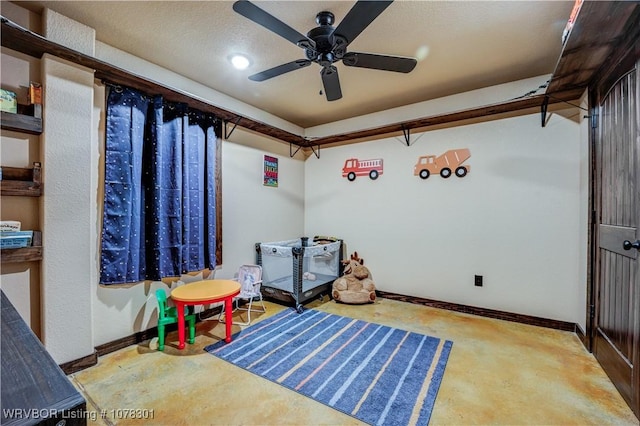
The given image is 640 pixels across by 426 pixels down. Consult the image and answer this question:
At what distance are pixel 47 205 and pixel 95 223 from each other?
1.15 feet

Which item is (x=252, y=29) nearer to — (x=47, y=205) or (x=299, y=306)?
(x=47, y=205)

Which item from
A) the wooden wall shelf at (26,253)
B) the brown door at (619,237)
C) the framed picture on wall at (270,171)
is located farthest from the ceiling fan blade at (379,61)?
the wooden wall shelf at (26,253)

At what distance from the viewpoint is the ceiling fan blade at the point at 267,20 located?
156 cm

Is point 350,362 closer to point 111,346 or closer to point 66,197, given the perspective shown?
point 111,346

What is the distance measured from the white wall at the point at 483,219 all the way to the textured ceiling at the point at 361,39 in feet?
2.26

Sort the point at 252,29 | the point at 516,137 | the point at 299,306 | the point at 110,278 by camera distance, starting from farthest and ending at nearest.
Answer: the point at 299,306 → the point at 516,137 → the point at 110,278 → the point at 252,29

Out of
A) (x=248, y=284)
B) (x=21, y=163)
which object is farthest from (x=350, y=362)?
(x=21, y=163)

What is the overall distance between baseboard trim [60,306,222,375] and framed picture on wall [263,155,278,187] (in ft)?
6.24

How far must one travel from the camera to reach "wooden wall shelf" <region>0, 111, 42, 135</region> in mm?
1854

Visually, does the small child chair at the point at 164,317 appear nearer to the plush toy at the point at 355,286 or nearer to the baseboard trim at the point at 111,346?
the baseboard trim at the point at 111,346

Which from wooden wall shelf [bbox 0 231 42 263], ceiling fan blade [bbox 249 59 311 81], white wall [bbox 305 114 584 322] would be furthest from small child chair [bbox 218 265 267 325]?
ceiling fan blade [bbox 249 59 311 81]

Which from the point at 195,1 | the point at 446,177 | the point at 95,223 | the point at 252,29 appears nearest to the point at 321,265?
the point at 446,177

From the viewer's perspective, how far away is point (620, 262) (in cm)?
191

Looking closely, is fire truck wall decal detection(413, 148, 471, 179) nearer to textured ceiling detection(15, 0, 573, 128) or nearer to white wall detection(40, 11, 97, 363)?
textured ceiling detection(15, 0, 573, 128)
